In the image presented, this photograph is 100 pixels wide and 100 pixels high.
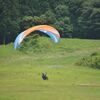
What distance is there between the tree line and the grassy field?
820cm

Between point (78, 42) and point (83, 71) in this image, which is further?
point (78, 42)

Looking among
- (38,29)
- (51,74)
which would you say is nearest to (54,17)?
(51,74)

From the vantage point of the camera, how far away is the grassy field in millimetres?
20580

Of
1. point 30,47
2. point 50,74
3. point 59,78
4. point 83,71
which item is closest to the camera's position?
point 59,78

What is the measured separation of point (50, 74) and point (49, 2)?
36.8m

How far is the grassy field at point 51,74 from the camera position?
20580 millimetres

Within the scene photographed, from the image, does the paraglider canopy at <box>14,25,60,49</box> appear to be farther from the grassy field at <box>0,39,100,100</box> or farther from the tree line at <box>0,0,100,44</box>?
the tree line at <box>0,0,100,44</box>

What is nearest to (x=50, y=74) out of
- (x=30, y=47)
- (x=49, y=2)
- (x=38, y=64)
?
(x=38, y=64)

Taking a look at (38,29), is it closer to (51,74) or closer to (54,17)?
(51,74)

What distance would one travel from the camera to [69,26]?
201 feet

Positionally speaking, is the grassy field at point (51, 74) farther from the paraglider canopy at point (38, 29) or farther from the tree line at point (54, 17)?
the tree line at point (54, 17)

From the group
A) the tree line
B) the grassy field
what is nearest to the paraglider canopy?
the grassy field

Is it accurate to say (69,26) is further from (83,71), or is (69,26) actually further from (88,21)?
(83,71)

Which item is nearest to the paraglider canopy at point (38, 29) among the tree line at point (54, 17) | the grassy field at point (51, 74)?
the grassy field at point (51, 74)
